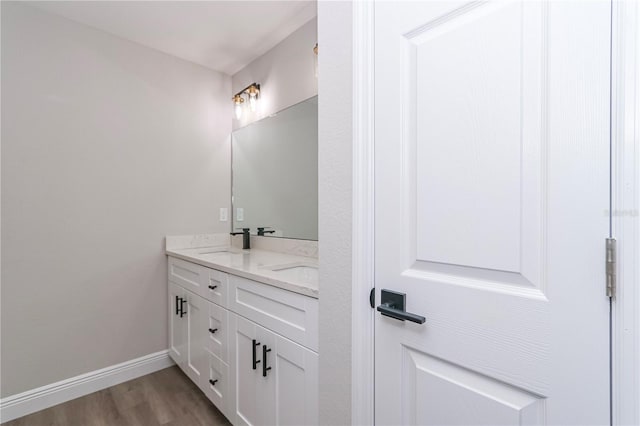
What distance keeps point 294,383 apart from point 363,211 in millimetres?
783

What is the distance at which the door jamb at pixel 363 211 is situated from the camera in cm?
89

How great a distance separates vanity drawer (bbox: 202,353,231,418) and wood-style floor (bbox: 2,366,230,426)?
0.14m

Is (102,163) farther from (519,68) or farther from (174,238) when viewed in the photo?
(519,68)

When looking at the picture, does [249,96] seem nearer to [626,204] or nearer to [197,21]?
[197,21]

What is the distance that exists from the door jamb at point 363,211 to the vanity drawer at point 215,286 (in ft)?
3.07

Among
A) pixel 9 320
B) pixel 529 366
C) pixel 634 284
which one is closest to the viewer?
pixel 634 284

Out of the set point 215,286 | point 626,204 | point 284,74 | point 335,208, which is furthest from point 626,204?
point 284,74

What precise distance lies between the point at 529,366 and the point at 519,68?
0.64 meters

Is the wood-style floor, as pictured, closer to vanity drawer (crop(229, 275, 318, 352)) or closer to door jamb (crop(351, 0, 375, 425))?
vanity drawer (crop(229, 275, 318, 352))

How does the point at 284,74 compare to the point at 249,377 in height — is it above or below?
above

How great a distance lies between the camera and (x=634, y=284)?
514 mm

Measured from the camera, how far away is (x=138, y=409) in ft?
A: 6.01

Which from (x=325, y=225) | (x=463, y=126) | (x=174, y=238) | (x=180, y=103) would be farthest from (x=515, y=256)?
(x=180, y=103)

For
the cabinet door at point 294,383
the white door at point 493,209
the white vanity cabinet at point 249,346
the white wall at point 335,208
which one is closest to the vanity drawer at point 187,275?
the white vanity cabinet at point 249,346
